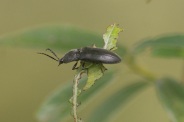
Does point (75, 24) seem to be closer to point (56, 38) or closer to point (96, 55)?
point (56, 38)

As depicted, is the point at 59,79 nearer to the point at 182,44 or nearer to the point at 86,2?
the point at 86,2

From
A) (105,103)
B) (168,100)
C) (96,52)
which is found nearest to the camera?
(96,52)

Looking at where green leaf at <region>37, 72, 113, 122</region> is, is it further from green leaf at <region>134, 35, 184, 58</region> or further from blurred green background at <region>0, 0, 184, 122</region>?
blurred green background at <region>0, 0, 184, 122</region>

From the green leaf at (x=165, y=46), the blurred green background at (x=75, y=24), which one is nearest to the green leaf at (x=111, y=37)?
the green leaf at (x=165, y=46)

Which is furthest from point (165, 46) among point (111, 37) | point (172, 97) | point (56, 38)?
point (111, 37)

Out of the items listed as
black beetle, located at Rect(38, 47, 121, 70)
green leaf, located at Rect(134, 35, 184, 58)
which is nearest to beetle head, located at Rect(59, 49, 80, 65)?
black beetle, located at Rect(38, 47, 121, 70)

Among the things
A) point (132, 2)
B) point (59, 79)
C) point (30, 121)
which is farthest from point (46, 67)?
point (132, 2)

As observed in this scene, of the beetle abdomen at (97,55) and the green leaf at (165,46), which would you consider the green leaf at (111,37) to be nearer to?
the beetle abdomen at (97,55)
